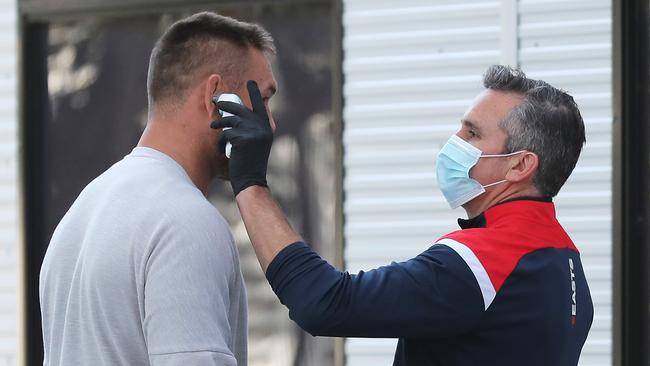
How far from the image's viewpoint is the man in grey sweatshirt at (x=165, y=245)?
246cm

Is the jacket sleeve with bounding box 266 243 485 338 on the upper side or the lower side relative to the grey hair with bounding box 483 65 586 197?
lower

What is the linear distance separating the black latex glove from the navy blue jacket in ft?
0.76

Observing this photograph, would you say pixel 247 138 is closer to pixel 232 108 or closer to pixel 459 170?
pixel 232 108

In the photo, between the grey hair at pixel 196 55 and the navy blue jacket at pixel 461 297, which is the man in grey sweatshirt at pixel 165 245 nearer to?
the grey hair at pixel 196 55

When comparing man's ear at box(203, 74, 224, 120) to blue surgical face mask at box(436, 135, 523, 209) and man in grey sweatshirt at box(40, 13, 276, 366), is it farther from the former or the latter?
blue surgical face mask at box(436, 135, 523, 209)

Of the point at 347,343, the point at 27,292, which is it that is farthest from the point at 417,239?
the point at 27,292

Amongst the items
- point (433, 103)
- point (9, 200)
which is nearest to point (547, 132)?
point (433, 103)

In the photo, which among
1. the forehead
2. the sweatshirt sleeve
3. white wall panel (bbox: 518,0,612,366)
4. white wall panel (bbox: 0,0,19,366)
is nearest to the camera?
the sweatshirt sleeve

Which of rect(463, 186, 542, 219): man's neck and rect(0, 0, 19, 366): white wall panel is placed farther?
rect(0, 0, 19, 366): white wall panel

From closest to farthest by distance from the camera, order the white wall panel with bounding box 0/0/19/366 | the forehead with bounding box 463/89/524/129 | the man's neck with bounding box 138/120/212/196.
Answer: the man's neck with bounding box 138/120/212/196 → the forehead with bounding box 463/89/524/129 → the white wall panel with bounding box 0/0/19/366

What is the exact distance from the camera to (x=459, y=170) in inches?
130

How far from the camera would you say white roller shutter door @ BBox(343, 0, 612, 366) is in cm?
518

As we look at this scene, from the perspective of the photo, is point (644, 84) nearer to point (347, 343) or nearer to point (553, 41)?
point (553, 41)

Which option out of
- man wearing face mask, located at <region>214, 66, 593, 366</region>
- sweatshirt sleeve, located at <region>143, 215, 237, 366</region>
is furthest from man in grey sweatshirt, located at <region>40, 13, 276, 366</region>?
man wearing face mask, located at <region>214, 66, 593, 366</region>
